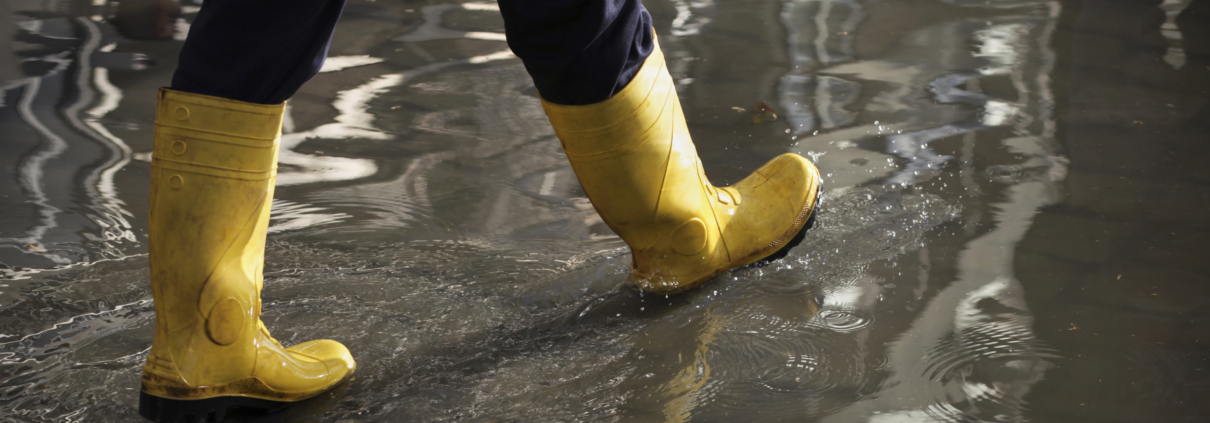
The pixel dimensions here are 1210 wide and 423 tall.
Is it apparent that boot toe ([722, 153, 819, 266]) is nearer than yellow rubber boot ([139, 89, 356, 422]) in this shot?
No

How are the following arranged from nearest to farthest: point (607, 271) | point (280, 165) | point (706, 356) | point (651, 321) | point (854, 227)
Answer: point (706, 356)
point (651, 321)
point (607, 271)
point (854, 227)
point (280, 165)

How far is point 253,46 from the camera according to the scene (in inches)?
36.4

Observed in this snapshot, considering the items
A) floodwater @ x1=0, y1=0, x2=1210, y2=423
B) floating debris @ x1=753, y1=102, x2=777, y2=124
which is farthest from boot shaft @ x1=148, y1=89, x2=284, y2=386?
floating debris @ x1=753, y1=102, x2=777, y2=124

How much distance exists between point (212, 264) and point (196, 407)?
7.2 inches

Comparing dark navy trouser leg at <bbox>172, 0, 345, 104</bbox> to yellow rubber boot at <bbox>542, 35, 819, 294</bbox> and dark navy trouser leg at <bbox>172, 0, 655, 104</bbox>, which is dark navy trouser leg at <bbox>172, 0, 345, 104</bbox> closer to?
dark navy trouser leg at <bbox>172, 0, 655, 104</bbox>

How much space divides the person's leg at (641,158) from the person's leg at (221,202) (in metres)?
0.26

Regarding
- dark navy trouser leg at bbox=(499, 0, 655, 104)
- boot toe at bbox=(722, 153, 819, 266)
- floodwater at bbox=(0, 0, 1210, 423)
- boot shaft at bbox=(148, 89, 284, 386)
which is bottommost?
floodwater at bbox=(0, 0, 1210, 423)

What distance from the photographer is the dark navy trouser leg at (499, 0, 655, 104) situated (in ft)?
3.36

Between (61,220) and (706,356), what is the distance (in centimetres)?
125

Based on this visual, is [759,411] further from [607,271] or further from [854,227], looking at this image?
[854,227]

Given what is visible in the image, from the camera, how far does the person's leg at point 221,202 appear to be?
933mm

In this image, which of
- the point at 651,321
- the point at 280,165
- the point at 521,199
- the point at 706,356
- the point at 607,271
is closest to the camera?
the point at 706,356

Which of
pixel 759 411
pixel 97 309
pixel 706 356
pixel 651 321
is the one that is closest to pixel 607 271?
pixel 651 321

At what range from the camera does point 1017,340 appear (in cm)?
118
